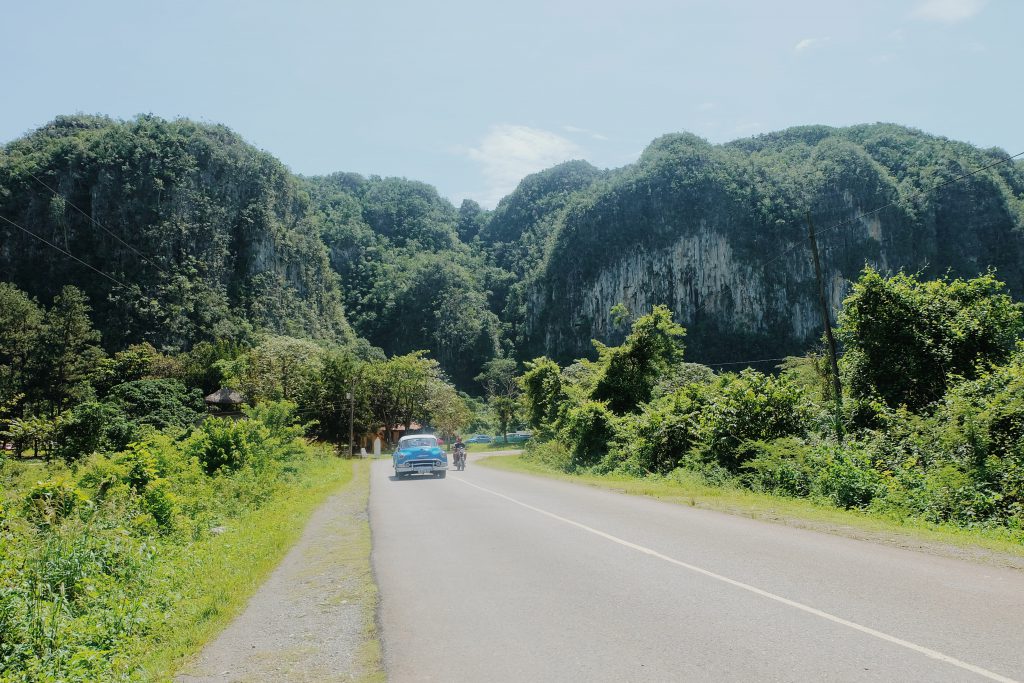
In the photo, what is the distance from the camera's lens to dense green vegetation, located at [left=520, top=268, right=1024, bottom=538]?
12.1 m

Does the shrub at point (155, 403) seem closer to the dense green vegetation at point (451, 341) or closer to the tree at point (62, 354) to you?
the dense green vegetation at point (451, 341)

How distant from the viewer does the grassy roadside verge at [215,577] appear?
5.77 m

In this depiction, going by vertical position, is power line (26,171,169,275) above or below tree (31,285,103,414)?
above

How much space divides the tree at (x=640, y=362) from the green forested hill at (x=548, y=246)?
8331cm

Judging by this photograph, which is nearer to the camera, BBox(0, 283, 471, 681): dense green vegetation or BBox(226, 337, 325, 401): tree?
BBox(0, 283, 471, 681): dense green vegetation

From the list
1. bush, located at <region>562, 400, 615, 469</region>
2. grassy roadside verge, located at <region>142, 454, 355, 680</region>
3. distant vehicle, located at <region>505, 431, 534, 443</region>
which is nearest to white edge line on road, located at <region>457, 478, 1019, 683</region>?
grassy roadside verge, located at <region>142, 454, 355, 680</region>

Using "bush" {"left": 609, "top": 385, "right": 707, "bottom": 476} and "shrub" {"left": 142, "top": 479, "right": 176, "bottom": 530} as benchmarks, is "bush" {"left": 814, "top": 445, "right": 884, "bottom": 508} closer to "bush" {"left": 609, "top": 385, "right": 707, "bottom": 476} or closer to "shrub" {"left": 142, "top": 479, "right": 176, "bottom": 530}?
"bush" {"left": 609, "top": 385, "right": 707, "bottom": 476}

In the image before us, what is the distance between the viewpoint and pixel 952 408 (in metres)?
14.0

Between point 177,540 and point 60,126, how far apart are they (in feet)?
583

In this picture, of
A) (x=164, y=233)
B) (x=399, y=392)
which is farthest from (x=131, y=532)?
(x=164, y=233)

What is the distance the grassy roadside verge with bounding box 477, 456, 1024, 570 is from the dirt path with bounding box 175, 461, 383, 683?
281 inches

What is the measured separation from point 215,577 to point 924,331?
19298 mm

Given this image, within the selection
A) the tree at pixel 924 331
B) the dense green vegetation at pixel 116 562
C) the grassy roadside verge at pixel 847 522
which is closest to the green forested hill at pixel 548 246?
the tree at pixel 924 331

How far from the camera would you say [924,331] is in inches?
727
